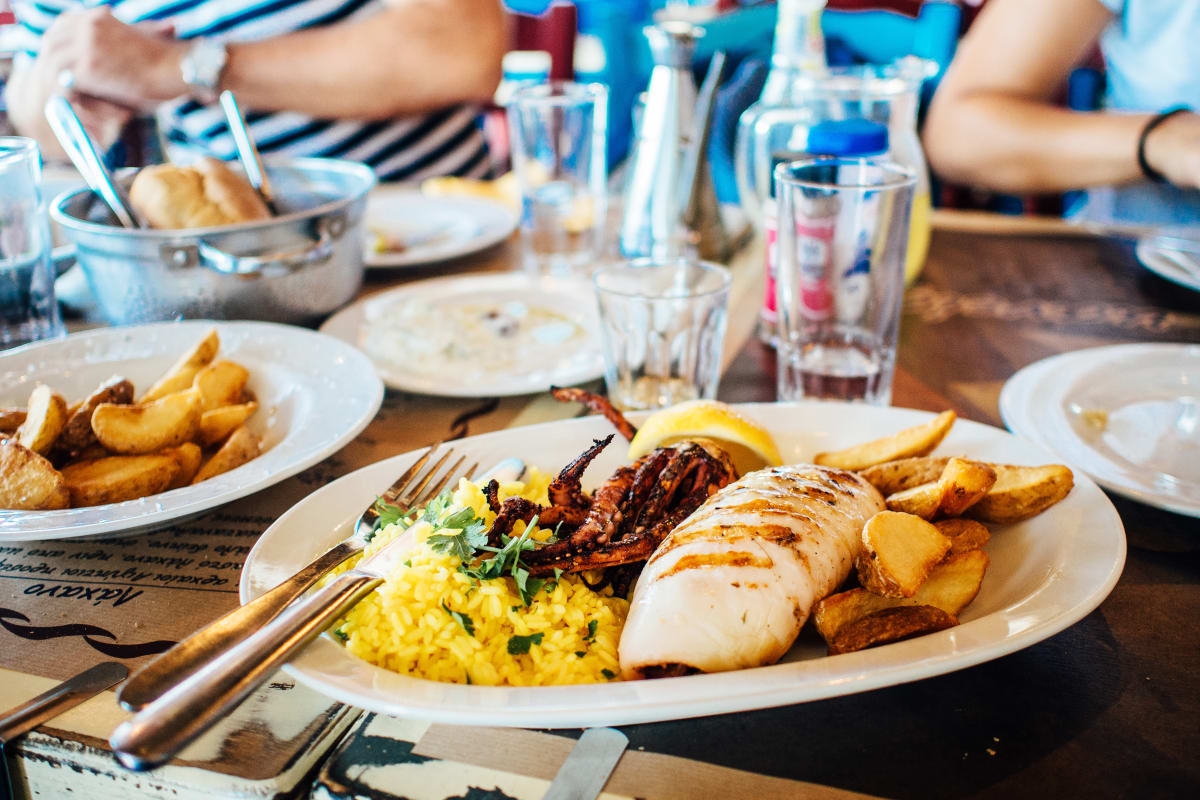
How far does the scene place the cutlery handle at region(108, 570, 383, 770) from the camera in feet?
1.43

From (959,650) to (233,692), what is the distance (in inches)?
17.7

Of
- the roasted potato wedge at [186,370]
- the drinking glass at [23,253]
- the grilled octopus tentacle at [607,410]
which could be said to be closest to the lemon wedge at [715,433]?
the grilled octopus tentacle at [607,410]

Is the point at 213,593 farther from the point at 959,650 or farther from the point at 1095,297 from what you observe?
the point at 1095,297

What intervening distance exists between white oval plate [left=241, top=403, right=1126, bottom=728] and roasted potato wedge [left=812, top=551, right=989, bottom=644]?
0.07 feet

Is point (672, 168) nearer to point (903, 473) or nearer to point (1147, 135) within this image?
point (903, 473)

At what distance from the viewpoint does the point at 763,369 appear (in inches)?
47.0

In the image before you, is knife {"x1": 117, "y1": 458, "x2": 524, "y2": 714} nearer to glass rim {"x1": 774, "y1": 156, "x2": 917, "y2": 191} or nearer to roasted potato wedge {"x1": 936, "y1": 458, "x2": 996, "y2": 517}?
roasted potato wedge {"x1": 936, "y1": 458, "x2": 996, "y2": 517}

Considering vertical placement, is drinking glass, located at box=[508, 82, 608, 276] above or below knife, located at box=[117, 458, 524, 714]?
above

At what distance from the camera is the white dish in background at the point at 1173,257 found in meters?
1.34

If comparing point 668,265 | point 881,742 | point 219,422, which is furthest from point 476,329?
point 881,742

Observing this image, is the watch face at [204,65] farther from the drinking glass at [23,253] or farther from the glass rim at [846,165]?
the glass rim at [846,165]

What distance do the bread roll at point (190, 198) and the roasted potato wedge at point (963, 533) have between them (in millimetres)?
986

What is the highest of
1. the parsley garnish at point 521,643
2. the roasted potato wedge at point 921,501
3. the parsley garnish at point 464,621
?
the roasted potato wedge at point 921,501

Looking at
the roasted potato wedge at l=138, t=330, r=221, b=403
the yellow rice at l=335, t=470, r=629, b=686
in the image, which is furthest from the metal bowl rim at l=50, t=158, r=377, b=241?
the yellow rice at l=335, t=470, r=629, b=686
